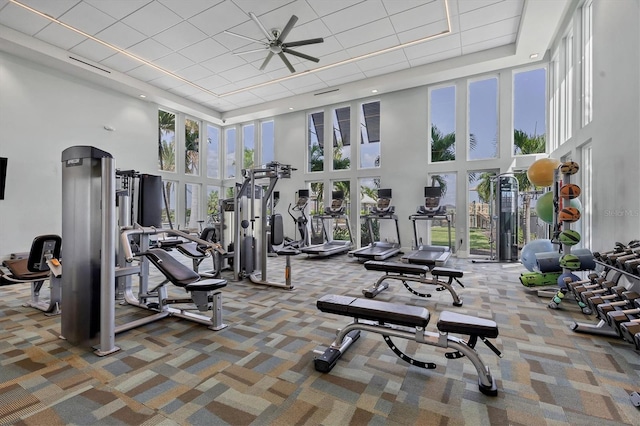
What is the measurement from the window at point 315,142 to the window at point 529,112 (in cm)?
550

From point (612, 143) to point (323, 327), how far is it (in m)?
4.22

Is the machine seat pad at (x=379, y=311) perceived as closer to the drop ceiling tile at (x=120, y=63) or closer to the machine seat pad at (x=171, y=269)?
the machine seat pad at (x=171, y=269)

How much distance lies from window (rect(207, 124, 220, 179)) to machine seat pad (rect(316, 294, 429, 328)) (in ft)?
34.3

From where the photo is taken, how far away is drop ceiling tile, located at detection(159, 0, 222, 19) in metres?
5.21

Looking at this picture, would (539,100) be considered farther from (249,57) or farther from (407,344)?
(407,344)

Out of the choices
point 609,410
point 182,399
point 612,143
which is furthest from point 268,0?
point 609,410

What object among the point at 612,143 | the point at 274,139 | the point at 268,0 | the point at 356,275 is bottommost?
the point at 356,275

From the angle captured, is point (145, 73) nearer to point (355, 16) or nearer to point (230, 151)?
point (230, 151)

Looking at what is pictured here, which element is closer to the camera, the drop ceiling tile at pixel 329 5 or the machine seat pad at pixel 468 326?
the machine seat pad at pixel 468 326

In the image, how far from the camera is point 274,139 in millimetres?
11016

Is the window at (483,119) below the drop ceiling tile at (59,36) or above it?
below

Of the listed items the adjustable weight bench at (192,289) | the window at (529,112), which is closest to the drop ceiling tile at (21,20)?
the adjustable weight bench at (192,289)

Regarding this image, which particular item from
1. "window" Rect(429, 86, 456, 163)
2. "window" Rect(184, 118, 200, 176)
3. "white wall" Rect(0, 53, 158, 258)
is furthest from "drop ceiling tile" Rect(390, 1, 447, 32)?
"window" Rect(184, 118, 200, 176)

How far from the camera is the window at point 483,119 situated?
25.5 feet
